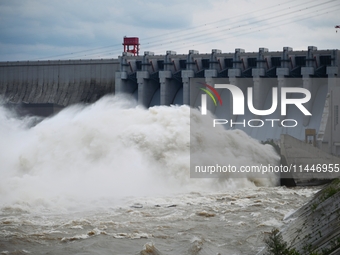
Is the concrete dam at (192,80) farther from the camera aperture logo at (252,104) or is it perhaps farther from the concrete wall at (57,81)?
the camera aperture logo at (252,104)

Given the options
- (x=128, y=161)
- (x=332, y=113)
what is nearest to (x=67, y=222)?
(x=128, y=161)

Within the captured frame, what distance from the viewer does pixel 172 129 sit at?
3069 cm

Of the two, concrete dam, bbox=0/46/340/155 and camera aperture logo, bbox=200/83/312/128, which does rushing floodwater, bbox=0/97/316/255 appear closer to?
concrete dam, bbox=0/46/340/155

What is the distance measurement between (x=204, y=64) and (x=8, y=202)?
3234cm

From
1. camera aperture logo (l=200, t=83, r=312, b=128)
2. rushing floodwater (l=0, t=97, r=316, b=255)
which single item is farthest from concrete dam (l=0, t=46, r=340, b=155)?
rushing floodwater (l=0, t=97, r=316, b=255)

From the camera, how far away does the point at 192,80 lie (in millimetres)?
51906

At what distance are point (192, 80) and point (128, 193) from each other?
1046 inches

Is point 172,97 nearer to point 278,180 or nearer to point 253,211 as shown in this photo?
point 278,180

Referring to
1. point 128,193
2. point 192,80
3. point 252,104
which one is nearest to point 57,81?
point 192,80

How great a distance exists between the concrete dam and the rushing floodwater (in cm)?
1287

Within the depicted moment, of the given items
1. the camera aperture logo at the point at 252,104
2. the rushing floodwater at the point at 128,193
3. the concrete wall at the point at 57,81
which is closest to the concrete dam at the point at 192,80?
the concrete wall at the point at 57,81

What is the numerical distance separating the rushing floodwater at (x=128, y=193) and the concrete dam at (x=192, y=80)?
12.9 metres

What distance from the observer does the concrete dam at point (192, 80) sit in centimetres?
→ 4631

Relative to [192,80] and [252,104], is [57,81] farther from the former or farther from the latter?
[252,104]
